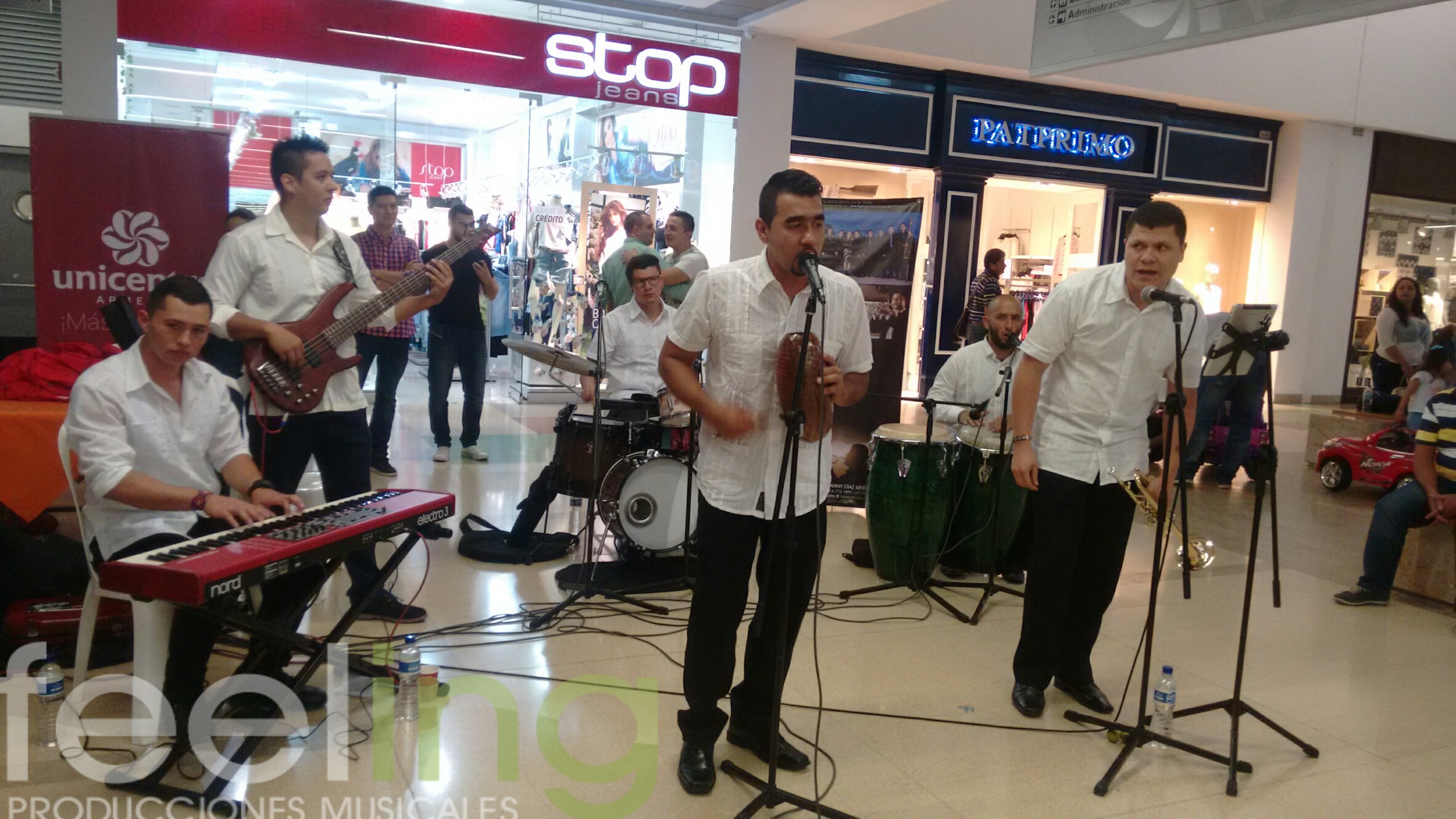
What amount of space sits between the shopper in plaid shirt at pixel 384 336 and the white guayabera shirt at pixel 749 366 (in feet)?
13.9

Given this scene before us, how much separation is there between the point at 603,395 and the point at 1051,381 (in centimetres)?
255

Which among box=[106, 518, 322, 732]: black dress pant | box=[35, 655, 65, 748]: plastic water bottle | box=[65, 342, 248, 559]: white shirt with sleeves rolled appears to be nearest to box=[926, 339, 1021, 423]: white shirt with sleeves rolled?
box=[106, 518, 322, 732]: black dress pant

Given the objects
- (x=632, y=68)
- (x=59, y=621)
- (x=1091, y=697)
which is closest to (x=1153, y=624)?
(x=1091, y=697)

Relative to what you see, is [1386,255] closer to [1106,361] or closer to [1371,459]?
[1371,459]

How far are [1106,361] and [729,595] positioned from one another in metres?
1.54

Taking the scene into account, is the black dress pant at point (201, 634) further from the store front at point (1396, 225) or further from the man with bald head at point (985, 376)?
the store front at point (1396, 225)

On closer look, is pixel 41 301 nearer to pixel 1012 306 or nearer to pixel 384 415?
pixel 384 415

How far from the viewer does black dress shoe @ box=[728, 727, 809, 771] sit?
299 cm

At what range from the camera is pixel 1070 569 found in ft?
11.4

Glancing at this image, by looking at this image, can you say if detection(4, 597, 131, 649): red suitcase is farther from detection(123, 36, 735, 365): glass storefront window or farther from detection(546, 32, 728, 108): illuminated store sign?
detection(546, 32, 728, 108): illuminated store sign

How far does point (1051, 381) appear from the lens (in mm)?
3543

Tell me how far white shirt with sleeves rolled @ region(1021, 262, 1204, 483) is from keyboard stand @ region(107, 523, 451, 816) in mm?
2288

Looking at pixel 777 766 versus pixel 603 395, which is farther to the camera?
pixel 603 395

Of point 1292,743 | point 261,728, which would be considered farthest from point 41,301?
point 1292,743
